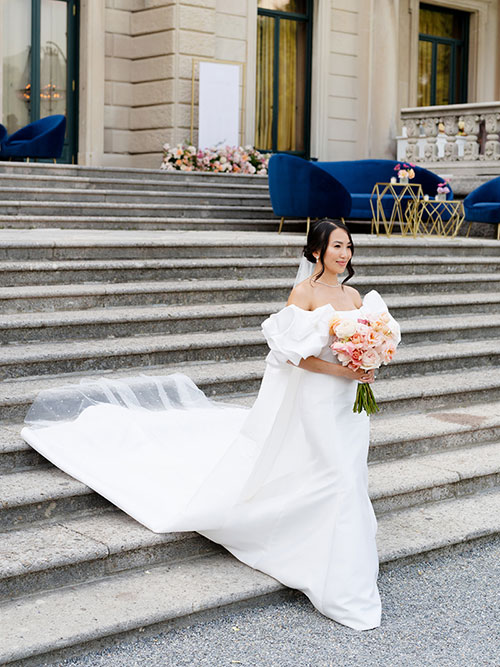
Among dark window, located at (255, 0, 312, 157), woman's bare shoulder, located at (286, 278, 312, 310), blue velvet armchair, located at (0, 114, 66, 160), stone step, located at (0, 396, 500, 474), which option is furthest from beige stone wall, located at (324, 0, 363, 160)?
woman's bare shoulder, located at (286, 278, 312, 310)

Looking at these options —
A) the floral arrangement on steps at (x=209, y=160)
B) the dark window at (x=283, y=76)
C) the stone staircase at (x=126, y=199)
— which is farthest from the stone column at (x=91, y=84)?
the dark window at (x=283, y=76)

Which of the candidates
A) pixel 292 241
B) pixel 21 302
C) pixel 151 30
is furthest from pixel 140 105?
pixel 21 302

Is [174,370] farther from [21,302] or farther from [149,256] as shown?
[149,256]

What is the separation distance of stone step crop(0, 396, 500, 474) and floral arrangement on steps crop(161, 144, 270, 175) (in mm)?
7168

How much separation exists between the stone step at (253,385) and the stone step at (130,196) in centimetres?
402

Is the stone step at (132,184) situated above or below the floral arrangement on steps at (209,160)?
below

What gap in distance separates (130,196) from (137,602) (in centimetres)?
730

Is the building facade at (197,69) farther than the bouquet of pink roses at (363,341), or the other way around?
the building facade at (197,69)

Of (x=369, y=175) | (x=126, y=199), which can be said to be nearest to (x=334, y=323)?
(x=126, y=199)

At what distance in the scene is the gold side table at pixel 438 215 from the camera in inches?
420

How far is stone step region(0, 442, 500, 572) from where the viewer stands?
11.8ft

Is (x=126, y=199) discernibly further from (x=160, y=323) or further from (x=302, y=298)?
(x=302, y=298)

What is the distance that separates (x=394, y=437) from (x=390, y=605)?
1.49 metres

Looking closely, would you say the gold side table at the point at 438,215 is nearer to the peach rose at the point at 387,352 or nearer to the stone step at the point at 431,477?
the stone step at the point at 431,477
